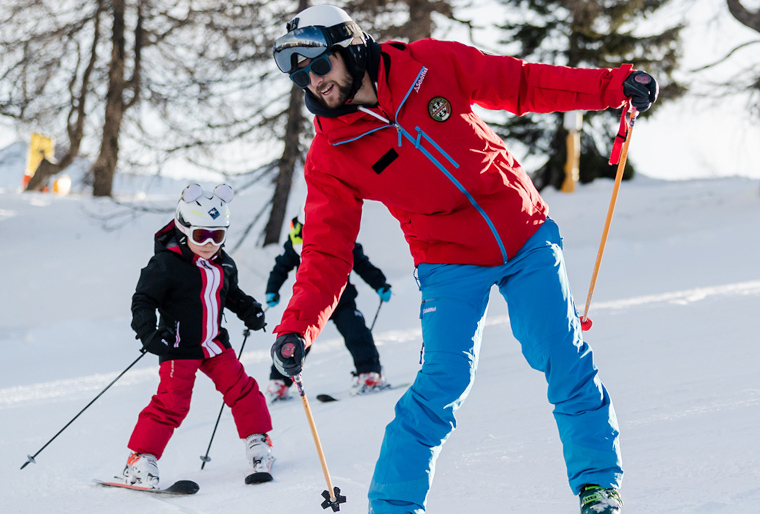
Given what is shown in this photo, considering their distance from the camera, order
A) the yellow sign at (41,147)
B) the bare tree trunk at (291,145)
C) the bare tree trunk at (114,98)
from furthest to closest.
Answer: the yellow sign at (41,147)
the bare tree trunk at (114,98)
the bare tree trunk at (291,145)

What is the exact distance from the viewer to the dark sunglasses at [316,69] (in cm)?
278

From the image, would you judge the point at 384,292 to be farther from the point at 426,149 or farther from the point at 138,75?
the point at 138,75

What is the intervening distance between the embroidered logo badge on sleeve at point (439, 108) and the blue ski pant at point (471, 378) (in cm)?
53

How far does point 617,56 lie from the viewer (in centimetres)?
1844

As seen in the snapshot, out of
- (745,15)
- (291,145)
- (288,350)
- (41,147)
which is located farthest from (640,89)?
(41,147)

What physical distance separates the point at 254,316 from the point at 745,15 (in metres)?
13.4

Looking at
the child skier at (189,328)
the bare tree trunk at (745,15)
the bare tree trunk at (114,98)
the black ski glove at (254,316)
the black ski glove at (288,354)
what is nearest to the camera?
the black ski glove at (288,354)

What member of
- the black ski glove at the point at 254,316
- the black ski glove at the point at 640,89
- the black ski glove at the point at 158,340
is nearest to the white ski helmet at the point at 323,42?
the black ski glove at the point at 640,89

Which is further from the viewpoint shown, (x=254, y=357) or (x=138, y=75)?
(x=138, y=75)

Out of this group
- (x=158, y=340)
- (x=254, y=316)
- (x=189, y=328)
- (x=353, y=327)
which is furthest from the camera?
(x=353, y=327)

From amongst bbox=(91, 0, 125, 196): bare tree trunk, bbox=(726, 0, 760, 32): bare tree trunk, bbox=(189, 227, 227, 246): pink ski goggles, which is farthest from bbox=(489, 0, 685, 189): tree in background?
bbox=(189, 227, 227, 246): pink ski goggles

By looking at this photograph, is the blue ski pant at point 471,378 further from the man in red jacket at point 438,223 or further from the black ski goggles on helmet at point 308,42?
the black ski goggles on helmet at point 308,42

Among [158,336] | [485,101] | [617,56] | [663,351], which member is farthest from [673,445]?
[617,56]

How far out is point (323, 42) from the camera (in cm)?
279
